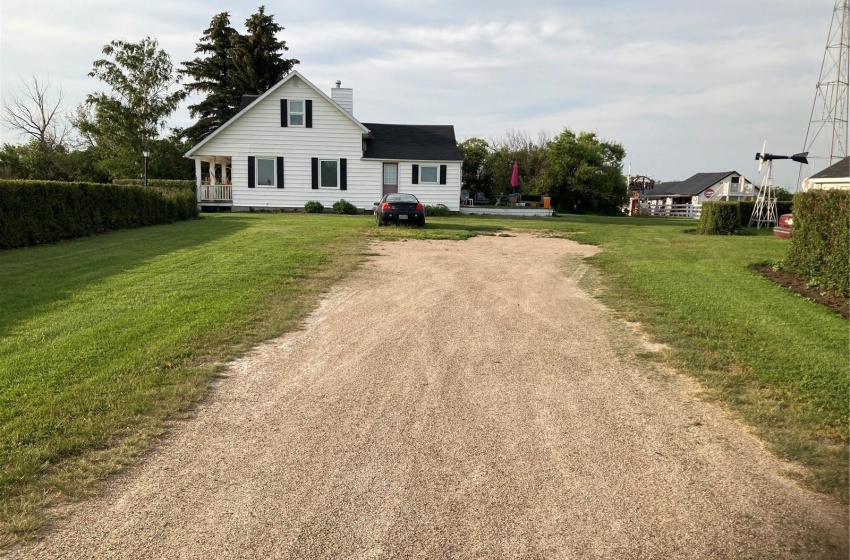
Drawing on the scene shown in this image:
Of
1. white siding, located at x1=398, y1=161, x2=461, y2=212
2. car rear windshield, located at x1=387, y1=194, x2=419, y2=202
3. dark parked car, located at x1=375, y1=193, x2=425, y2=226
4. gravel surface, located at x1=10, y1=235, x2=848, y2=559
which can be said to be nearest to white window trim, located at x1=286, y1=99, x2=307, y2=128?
white siding, located at x1=398, y1=161, x2=461, y2=212

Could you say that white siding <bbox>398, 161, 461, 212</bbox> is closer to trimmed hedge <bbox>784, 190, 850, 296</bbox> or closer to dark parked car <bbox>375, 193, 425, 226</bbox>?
dark parked car <bbox>375, 193, 425, 226</bbox>

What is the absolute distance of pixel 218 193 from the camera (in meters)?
Result: 30.6

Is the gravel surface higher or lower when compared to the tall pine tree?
lower

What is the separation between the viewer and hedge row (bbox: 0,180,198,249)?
14.8 meters

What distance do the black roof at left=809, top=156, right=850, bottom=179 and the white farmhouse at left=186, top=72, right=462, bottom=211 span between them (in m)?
18.0

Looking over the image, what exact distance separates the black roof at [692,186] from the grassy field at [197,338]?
64610 millimetres

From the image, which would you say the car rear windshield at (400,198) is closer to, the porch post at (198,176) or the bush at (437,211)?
the bush at (437,211)

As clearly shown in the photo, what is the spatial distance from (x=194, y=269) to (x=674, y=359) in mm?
8335

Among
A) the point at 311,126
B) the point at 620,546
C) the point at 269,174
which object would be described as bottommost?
the point at 620,546

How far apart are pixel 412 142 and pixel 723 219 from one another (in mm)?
16273

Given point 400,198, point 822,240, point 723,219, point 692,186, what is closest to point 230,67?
point 400,198

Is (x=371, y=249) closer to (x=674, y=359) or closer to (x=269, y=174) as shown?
(x=674, y=359)

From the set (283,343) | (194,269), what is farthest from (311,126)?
(283,343)

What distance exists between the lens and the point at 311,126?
29562 mm
